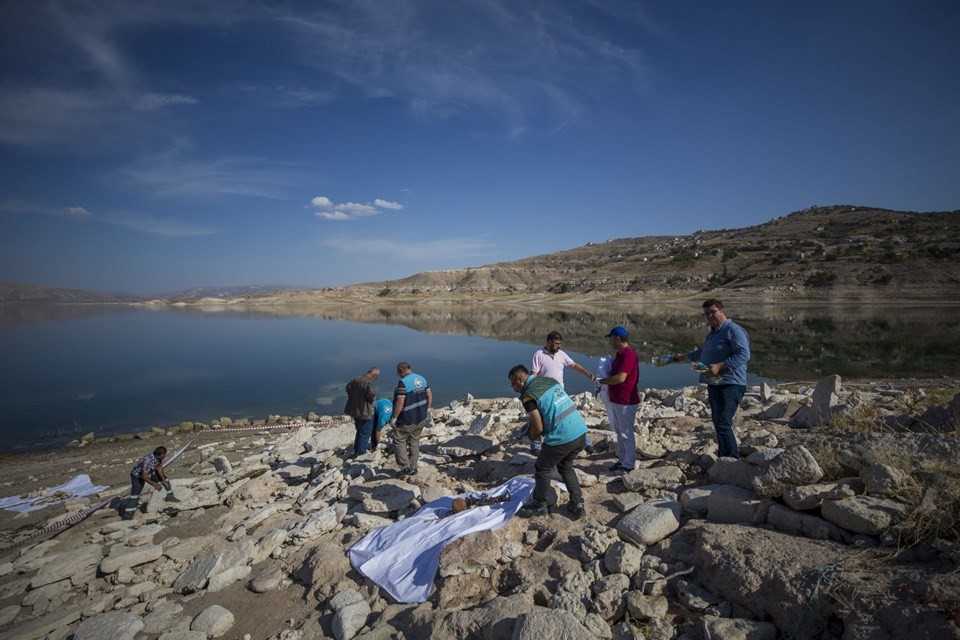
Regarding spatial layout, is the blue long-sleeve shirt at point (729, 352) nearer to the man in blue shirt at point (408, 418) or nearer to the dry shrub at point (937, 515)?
the dry shrub at point (937, 515)

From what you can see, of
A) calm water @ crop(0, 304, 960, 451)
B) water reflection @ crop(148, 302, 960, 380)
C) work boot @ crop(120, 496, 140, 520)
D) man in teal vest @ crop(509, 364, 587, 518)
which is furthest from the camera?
water reflection @ crop(148, 302, 960, 380)

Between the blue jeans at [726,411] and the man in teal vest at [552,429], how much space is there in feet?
6.51

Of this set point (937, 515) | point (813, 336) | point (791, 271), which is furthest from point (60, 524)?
point (791, 271)

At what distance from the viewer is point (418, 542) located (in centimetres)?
504

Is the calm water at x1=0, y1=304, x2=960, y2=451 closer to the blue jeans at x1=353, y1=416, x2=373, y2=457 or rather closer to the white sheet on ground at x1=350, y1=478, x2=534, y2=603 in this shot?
the blue jeans at x1=353, y1=416, x2=373, y2=457

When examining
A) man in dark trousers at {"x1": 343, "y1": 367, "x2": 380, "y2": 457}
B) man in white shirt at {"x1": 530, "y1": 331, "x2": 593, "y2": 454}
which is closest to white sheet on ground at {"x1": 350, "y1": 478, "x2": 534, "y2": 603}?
man in white shirt at {"x1": 530, "y1": 331, "x2": 593, "y2": 454}

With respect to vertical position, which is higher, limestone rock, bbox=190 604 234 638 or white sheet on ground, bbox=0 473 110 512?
limestone rock, bbox=190 604 234 638

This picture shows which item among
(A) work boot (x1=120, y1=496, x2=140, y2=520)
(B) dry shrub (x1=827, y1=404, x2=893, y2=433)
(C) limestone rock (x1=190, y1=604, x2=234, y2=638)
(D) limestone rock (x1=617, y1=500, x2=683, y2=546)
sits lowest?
(A) work boot (x1=120, y1=496, x2=140, y2=520)

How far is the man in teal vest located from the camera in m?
4.90

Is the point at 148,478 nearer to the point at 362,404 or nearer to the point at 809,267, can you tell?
the point at 362,404

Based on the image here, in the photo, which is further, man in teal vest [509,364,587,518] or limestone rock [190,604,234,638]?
man in teal vest [509,364,587,518]

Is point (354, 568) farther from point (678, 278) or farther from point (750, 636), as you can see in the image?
point (678, 278)

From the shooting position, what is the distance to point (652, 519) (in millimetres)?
4500

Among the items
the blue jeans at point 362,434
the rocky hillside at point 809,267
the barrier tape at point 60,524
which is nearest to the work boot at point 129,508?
the barrier tape at point 60,524
